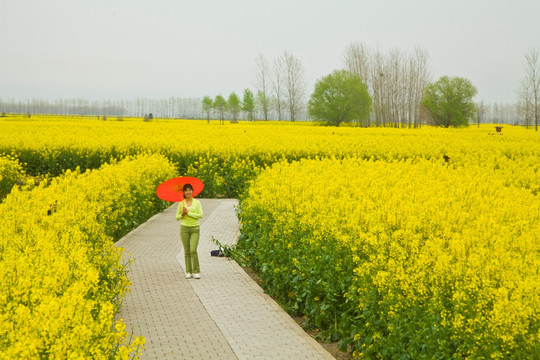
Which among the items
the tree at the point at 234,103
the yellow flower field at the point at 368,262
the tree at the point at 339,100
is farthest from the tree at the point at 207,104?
the yellow flower field at the point at 368,262

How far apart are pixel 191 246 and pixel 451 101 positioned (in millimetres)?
81580

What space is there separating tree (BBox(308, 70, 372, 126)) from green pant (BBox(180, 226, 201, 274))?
236 ft

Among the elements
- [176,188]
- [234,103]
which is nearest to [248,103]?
[234,103]

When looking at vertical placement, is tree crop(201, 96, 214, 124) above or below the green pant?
above

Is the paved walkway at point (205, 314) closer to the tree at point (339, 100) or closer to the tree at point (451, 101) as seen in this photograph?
the tree at point (339, 100)

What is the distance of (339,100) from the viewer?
265ft

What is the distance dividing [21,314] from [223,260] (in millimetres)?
7036

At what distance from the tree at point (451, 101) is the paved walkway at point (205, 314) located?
259ft

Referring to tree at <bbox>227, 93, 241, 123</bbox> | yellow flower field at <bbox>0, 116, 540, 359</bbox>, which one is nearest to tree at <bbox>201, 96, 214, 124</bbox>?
tree at <bbox>227, 93, 241, 123</bbox>

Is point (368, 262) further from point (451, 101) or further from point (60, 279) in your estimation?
point (451, 101)

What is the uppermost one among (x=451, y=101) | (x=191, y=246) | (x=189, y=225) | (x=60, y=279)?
(x=451, y=101)

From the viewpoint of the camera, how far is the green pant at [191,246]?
9734 millimetres

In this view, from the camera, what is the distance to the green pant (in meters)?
9.73

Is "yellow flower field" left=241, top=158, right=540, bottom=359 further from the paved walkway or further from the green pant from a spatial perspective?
the green pant
